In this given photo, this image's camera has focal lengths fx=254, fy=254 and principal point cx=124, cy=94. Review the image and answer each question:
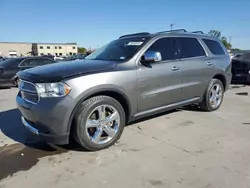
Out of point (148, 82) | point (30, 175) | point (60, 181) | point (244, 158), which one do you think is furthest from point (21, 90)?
point (244, 158)

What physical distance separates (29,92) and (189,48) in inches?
131

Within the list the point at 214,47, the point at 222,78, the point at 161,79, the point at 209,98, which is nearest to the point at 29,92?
the point at 161,79

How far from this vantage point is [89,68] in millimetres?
3752

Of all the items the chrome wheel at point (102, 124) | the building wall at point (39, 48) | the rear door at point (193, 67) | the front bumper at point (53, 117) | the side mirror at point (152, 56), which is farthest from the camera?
the building wall at point (39, 48)

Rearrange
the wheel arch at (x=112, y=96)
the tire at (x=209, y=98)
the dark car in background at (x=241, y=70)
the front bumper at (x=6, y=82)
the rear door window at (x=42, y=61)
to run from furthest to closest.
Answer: the rear door window at (x=42, y=61), the front bumper at (x=6, y=82), the dark car in background at (x=241, y=70), the tire at (x=209, y=98), the wheel arch at (x=112, y=96)

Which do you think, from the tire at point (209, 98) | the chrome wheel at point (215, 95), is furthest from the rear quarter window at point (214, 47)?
the chrome wheel at point (215, 95)

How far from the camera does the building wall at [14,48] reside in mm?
93425

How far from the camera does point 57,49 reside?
4109 inches

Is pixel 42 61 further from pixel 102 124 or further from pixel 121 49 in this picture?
pixel 102 124

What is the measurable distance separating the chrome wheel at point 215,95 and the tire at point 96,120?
2781 mm

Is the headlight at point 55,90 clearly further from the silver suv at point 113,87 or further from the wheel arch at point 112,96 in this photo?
the wheel arch at point 112,96

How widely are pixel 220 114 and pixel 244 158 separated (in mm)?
2379

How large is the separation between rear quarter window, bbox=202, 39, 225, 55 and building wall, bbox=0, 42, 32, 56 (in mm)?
97477

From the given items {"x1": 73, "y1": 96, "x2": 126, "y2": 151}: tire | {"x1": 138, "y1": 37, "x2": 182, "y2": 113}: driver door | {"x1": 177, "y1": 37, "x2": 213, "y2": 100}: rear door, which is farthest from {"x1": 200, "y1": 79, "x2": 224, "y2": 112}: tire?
{"x1": 73, "y1": 96, "x2": 126, "y2": 151}: tire
